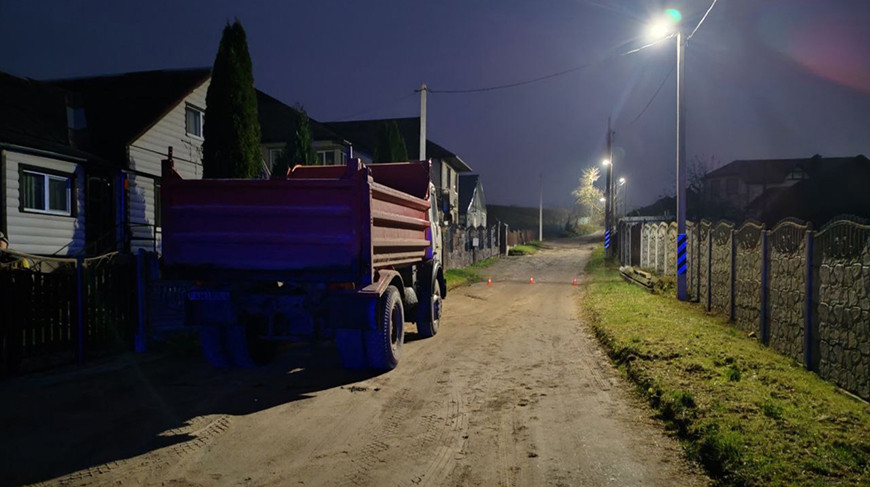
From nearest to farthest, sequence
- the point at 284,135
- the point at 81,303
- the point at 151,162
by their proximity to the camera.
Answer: the point at 81,303 → the point at 151,162 → the point at 284,135

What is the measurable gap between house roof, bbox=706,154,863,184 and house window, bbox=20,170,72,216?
71.1m

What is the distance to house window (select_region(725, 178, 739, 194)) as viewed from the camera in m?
74.0

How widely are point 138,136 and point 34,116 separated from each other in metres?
2.74

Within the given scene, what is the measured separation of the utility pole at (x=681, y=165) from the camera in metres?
14.8

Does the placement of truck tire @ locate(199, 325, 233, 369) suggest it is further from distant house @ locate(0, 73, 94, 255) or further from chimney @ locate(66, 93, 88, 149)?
chimney @ locate(66, 93, 88, 149)

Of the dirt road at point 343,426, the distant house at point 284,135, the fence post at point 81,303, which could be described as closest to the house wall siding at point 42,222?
the fence post at point 81,303

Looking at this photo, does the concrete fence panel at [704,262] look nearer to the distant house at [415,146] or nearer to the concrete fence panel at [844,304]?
the concrete fence panel at [844,304]

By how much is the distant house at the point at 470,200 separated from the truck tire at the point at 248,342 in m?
44.0

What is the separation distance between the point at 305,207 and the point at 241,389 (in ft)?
7.84

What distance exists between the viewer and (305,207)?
6.75m

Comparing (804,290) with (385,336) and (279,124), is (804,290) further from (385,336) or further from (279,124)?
(279,124)

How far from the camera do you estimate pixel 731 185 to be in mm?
74375

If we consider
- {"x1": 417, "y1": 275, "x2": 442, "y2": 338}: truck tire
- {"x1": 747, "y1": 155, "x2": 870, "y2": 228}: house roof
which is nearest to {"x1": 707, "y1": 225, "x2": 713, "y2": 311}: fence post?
{"x1": 417, "y1": 275, "x2": 442, "y2": 338}: truck tire

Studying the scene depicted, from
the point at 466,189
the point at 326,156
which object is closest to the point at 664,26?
the point at 326,156
